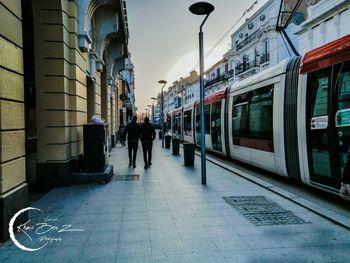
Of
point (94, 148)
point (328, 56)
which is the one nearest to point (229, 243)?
point (328, 56)

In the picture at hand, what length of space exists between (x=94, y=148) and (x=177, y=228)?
4584mm

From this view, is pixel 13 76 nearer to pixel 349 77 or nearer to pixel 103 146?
pixel 103 146

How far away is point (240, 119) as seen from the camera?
451 inches

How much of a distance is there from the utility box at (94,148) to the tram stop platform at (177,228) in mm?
885

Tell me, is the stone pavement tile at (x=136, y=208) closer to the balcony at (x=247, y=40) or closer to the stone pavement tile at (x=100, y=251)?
the stone pavement tile at (x=100, y=251)

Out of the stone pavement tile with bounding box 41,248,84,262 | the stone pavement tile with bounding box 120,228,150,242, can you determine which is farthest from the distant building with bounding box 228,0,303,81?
the stone pavement tile with bounding box 41,248,84,262

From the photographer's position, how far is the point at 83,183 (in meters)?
8.76

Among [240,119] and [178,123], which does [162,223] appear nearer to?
[240,119]

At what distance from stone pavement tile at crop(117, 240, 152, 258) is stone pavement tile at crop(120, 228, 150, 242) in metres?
0.11

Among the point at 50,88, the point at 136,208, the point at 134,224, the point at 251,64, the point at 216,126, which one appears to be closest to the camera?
the point at 134,224

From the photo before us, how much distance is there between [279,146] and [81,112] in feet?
18.0

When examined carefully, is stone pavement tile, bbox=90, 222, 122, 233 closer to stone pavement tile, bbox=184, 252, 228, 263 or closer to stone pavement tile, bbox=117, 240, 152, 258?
stone pavement tile, bbox=117, 240, 152, 258

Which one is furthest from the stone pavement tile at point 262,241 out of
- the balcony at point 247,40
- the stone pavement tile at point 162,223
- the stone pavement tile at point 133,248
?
the balcony at point 247,40
